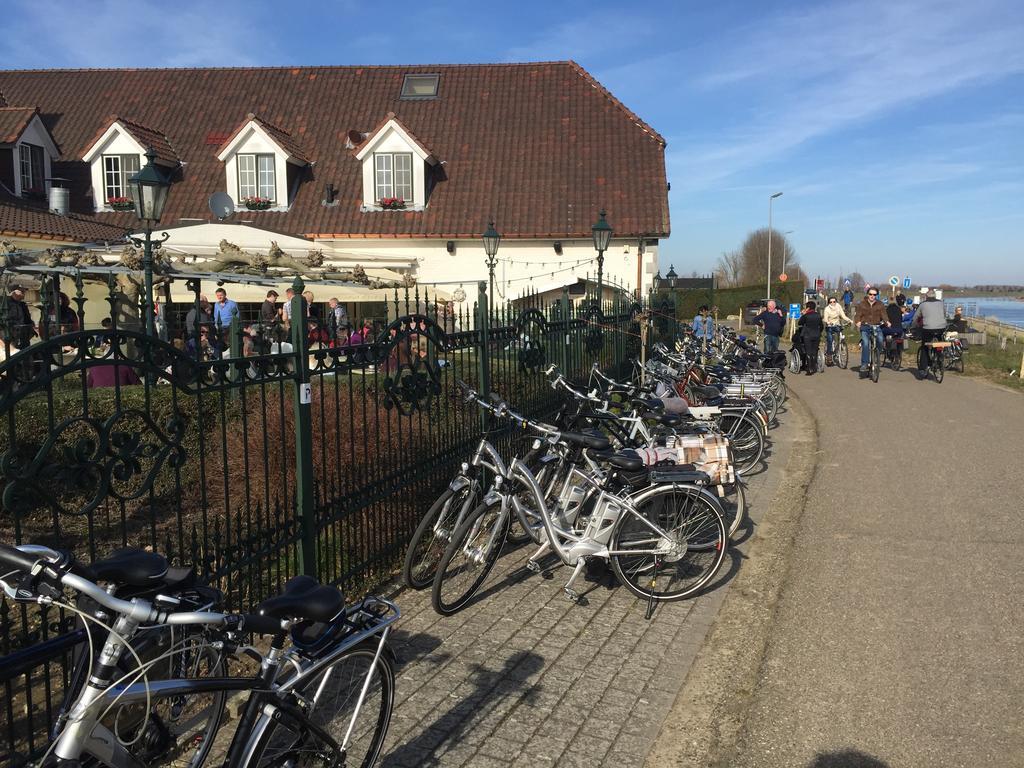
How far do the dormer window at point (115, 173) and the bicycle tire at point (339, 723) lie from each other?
23829mm

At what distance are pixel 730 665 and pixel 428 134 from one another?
2361cm

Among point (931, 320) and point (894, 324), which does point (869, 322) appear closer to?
point (894, 324)

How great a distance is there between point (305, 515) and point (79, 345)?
186 cm

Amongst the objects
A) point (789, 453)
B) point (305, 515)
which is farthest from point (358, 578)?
point (789, 453)

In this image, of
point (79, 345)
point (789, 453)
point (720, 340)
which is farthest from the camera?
point (720, 340)

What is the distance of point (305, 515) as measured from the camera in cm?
477

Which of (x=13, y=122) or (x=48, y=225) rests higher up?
Result: (x=13, y=122)

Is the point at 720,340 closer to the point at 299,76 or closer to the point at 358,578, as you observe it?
the point at 358,578

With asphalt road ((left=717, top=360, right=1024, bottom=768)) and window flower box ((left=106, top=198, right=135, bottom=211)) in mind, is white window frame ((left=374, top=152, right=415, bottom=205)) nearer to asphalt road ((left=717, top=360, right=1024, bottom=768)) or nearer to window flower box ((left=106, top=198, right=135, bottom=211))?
window flower box ((left=106, top=198, right=135, bottom=211))

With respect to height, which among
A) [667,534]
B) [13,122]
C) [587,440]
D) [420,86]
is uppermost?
[420,86]

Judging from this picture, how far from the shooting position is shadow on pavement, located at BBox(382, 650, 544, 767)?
360cm

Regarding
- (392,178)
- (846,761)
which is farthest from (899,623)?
(392,178)

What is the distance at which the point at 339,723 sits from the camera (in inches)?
123

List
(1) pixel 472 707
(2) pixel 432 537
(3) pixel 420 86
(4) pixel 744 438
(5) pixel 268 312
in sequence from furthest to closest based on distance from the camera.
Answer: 1. (3) pixel 420 86
2. (4) pixel 744 438
3. (5) pixel 268 312
4. (2) pixel 432 537
5. (1) pixel 472 707
